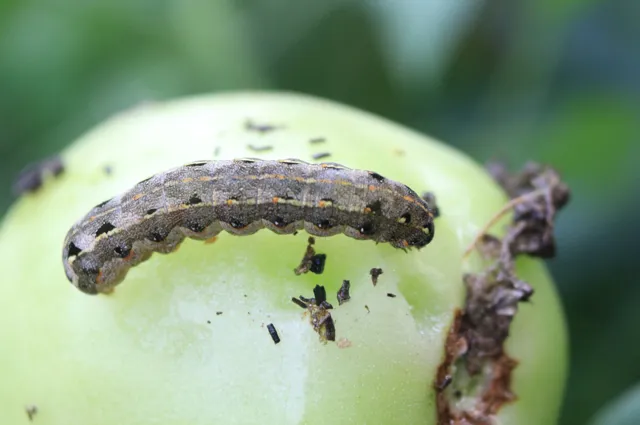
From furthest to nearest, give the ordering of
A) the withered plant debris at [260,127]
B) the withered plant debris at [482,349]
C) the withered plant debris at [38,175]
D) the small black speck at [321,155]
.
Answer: the withered plant debris at [38,175], the withered plant debris at [260,127], the small black speck at [321,155], the withered plant debris at [482,349]

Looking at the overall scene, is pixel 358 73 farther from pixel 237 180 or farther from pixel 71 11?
pixel 237 180

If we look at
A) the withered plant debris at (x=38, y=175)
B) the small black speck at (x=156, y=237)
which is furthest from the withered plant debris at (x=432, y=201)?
the withered plant debris at (x=38, y=175)

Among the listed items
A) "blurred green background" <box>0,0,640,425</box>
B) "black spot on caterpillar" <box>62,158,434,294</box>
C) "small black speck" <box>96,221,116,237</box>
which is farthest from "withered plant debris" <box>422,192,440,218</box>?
"blurred green background" <box>0,0,640,425</box>

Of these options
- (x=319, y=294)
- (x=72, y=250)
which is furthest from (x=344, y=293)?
(x=72, y=250)

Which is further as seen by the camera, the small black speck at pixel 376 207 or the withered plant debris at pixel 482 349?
the withered plant debris at pixel 482 349

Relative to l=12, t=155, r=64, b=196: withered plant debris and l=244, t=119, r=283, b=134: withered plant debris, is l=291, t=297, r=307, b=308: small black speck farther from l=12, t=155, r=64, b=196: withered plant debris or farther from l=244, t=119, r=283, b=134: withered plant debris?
l=12, t=155, r=64, b=196: withered plant debris

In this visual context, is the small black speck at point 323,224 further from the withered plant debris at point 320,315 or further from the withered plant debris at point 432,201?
the withered plant debris at point 432,201

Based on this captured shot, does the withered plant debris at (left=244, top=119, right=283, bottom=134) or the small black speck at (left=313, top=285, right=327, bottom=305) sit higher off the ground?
the withered plant debris at (left=244, top=119, right=283, bottom=134)

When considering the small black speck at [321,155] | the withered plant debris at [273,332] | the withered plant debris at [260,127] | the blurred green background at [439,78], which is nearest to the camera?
the withered plant debris at [273,332]
